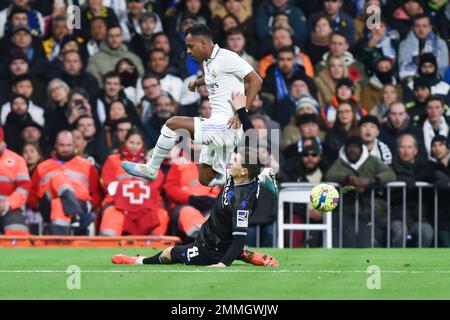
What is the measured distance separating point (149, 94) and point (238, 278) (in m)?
8.61

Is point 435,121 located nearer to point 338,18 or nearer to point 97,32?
point 338,18

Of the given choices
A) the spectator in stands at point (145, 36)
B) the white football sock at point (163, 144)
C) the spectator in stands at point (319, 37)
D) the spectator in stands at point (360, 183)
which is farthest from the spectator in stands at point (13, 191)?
the spectator in stands at point (319, 37)

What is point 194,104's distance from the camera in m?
19.1

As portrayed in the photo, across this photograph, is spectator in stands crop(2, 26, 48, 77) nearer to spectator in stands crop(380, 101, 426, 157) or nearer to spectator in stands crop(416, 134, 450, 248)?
spectator in stands crop(380, 101, 426, 157)

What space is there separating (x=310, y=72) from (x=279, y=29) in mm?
837

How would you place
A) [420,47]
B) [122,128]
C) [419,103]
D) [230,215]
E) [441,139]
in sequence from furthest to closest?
[420,47] < [419,103] < [122,128] < [441,139] < [230,215]

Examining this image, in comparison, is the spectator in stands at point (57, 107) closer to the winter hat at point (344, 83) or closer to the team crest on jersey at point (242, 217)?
the winter hat at point (344, 83)

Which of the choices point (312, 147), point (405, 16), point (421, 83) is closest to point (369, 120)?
point (312, 147)

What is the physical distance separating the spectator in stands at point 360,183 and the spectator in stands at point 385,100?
1.24 meters

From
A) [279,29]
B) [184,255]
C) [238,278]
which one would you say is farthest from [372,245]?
[238,278]

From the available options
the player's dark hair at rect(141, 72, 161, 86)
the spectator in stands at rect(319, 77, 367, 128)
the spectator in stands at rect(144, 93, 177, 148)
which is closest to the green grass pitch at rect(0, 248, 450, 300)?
the spectator in stands at rect(144, 93, 177, 148)

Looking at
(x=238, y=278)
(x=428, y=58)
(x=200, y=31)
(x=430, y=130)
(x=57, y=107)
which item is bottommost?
(x=238, y=278)

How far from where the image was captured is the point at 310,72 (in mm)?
19312

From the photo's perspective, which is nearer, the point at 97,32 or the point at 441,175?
the point at 441,175
